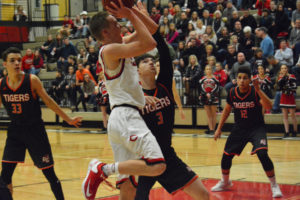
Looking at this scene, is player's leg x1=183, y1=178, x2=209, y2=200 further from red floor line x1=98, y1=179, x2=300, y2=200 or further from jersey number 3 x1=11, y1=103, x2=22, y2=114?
jersey number 3 x1=11, y1=103, x2=22, y2=114

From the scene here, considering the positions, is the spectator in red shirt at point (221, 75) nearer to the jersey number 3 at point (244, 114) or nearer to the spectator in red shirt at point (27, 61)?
the jersey number 3 at point (244, 114)

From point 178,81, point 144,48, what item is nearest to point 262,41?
point 178,81

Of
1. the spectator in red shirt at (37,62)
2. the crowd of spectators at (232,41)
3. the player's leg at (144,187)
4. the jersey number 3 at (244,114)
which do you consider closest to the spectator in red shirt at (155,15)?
the crowd of spectators at (232,41)

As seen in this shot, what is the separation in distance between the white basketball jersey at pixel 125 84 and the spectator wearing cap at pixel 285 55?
32.3 ft

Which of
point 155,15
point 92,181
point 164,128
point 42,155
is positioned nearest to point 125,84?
point 164,128

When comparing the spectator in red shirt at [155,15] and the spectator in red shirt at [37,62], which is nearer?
the spectator in red shirt at [155,15]

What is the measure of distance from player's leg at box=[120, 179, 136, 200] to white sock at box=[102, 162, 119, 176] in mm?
250

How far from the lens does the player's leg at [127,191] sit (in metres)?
4.02

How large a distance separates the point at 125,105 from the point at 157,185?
9.89 ft

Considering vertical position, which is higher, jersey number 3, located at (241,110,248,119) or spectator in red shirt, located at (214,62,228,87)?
jersey number 3, located at (241,110,248,119)

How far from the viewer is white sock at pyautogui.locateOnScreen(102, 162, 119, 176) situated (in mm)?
3768

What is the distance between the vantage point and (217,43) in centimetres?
1499

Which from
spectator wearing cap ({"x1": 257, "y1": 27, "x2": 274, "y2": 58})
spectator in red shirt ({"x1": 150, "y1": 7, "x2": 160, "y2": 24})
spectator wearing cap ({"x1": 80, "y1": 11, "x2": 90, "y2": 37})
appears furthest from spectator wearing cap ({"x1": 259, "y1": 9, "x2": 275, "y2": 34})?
spectator wearing cap ({"x1": 80, "y1": 11, "x2": 90, "y2": 37})

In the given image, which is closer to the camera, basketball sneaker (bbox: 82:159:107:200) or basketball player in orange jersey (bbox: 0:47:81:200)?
basketball sneaker (bbox: 82:159:107:200)
